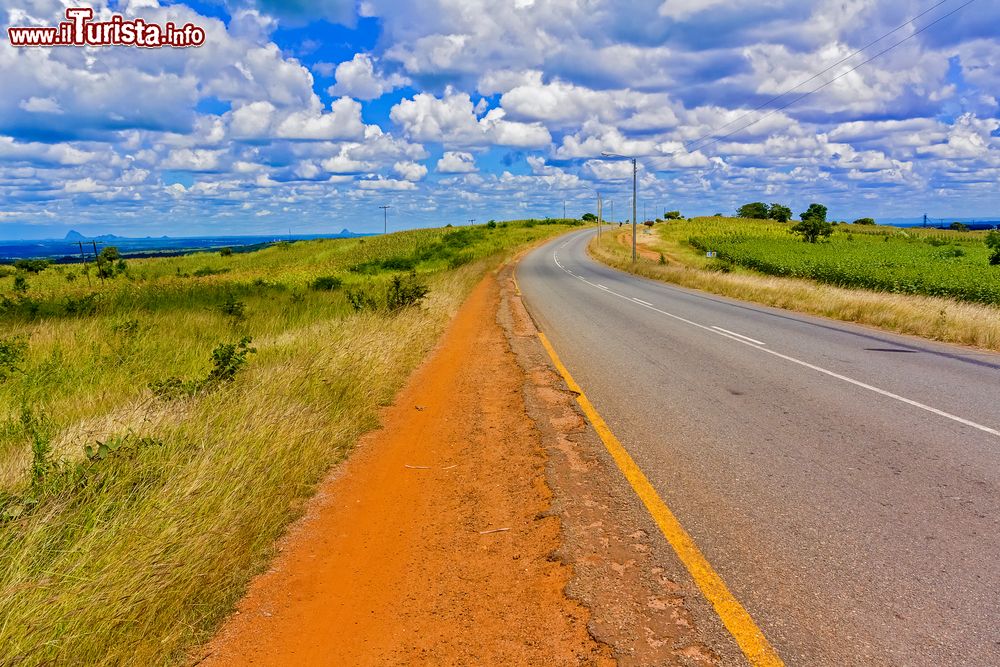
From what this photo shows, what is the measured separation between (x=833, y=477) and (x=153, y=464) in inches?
207

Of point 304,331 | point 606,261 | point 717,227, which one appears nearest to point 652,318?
point 304,331

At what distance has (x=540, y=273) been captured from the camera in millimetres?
32875

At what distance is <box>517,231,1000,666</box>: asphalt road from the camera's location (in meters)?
2.92

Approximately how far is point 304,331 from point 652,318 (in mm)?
8648

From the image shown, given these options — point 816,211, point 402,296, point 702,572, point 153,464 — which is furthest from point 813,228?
point 153,464

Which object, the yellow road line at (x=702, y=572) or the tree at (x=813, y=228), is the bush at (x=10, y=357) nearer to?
the yellow road line at (x=702, y=572)

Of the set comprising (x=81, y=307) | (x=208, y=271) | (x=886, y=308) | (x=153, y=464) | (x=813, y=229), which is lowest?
(x=886, y=308)

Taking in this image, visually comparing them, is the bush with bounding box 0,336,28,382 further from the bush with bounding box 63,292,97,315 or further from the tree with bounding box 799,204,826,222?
the tree with bounding box 799,204,826,222

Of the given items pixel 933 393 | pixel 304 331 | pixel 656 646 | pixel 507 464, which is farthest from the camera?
pixel 304 331

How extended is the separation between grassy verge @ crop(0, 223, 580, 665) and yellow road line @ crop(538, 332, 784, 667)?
2.57 metres

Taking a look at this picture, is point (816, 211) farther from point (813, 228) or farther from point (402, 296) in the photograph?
point (402, 296)

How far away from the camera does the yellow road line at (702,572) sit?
272 centimetres

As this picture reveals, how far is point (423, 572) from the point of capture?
3.53m

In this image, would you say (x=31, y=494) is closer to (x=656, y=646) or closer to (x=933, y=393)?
(x=656, y=646)
